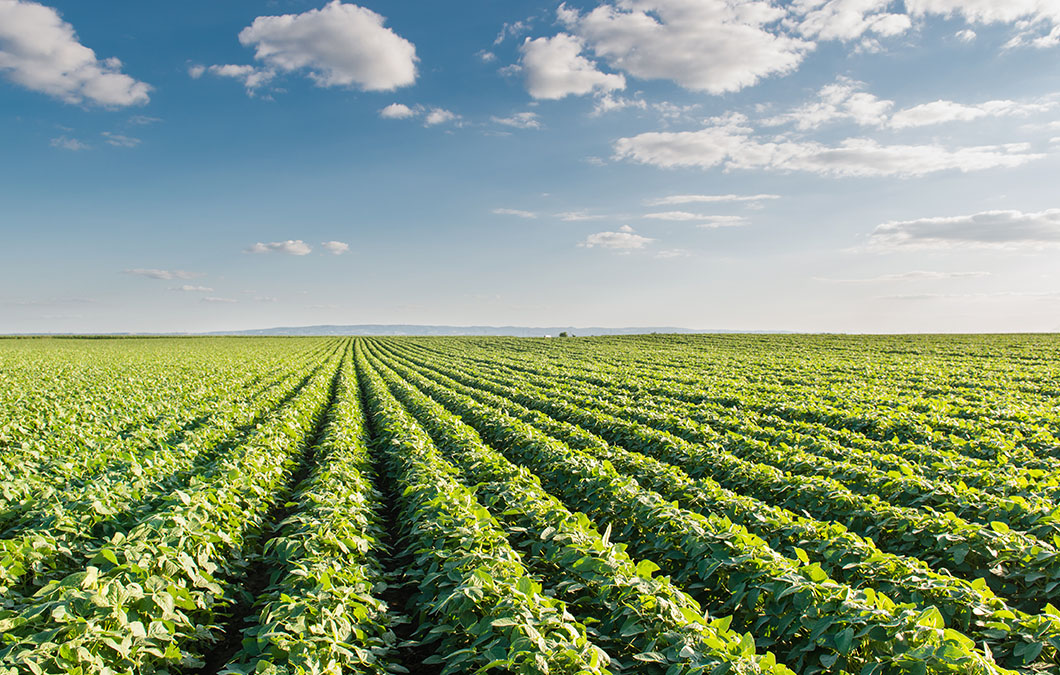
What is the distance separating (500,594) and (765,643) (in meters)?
2.14

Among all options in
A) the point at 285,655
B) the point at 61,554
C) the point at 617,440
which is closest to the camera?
the point at 285,655

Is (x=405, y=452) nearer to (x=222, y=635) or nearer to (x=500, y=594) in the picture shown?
(x=222, y=635)

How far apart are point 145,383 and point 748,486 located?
25.2 metres

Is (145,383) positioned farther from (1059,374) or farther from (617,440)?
(1059,374)

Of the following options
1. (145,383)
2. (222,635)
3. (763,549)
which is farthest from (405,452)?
(145,383)

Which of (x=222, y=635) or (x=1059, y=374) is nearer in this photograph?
Answer: (x=222, y=635)

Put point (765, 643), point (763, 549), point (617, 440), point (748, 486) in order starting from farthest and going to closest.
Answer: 1. point (617, 440)
2. point (748, 486)
3. point (763, 549)
4. point (765, 643)

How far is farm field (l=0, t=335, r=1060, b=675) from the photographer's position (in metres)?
3.92

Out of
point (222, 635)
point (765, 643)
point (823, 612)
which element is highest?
point (823, 612)

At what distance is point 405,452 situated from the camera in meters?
10.5

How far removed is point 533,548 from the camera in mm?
6238

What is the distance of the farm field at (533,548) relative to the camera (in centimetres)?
392

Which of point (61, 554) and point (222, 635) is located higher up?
point (61, 554)

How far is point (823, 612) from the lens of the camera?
420cm
